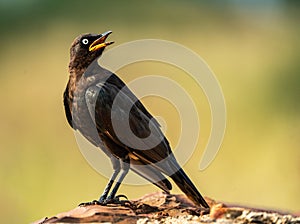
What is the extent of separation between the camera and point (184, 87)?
6.76 metres

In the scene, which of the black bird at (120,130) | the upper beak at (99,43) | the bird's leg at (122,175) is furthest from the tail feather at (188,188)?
the upper beak at (99,43)

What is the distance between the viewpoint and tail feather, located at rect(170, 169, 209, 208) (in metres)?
3.88

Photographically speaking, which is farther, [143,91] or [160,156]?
[143,91]

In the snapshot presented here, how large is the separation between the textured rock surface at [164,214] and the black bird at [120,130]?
13 centimetres

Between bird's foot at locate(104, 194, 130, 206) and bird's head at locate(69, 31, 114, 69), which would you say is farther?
bird's head at locate(69, 31, 114, 69)

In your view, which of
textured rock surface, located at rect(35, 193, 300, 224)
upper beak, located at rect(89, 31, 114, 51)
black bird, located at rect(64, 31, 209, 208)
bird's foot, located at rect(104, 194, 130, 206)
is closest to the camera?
textured rock surface, located at rect(35, 193, 300, 224)

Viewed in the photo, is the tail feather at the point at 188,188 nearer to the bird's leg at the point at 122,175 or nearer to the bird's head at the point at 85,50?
the bird's leg at the point at 122,175

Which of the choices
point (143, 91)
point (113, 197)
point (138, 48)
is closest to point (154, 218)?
point (113, 197)

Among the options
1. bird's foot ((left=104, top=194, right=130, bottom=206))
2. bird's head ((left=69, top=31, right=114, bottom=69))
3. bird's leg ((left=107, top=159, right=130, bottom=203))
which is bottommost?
bird's foot ((left=104, top=194, right=130, bottom=206))

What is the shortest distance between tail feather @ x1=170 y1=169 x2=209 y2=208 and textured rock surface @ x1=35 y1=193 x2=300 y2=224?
0.16 ft

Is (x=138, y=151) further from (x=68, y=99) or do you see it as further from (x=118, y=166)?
(x=68, y=99)

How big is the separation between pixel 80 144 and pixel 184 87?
237 centimetres

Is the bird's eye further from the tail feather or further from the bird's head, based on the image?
the tail feather

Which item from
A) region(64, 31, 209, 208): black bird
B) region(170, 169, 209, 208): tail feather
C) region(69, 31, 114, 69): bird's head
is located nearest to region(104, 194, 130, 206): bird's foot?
region(64, 31, 209, 208): black bird
